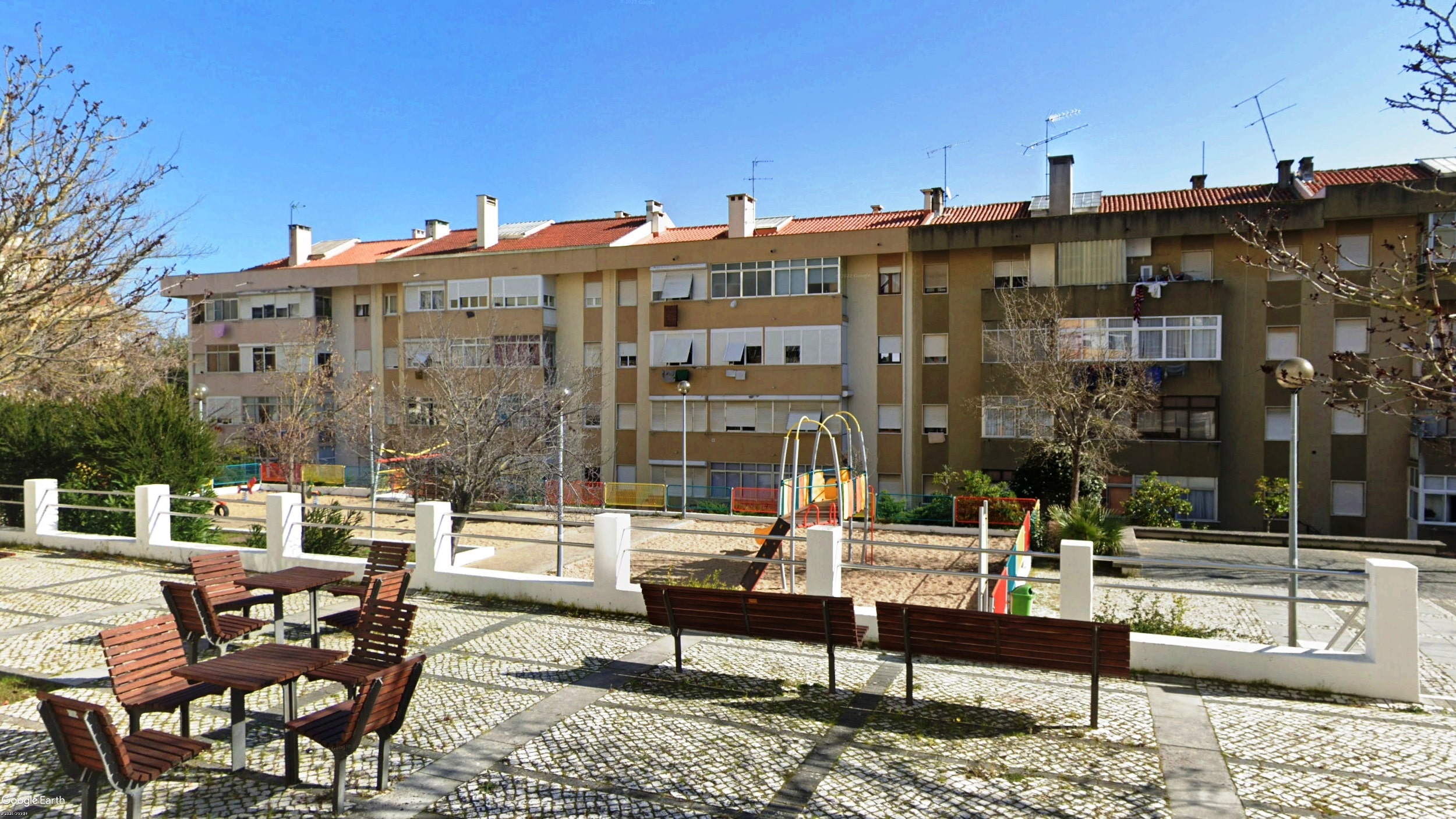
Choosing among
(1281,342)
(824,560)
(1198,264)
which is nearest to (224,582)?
(824,560)

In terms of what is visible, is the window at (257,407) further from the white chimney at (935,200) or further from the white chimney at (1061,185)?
the white chimney at (1061,185)

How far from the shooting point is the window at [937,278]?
34.3m

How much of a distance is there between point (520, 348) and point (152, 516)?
24430mm

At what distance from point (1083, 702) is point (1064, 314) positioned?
25.8 metres

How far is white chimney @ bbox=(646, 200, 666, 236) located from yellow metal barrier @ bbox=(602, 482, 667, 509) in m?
13.2

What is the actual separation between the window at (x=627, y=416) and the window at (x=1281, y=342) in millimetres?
22813

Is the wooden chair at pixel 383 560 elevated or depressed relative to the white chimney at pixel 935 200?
depressed

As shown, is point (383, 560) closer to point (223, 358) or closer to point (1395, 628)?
point (1395, 628)

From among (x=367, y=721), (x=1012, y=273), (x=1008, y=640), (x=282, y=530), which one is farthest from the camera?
(x=1012, y=273)

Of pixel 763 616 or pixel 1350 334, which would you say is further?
pixel 1350 334

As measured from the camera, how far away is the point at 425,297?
42.4 meters

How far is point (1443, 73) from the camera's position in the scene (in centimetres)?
A: 562

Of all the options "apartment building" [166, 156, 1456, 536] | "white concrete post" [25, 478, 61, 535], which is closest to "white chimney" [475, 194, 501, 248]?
"apartment building" [166, 156, 1456, 536]

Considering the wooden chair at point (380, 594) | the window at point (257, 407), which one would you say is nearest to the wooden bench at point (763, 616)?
the wooden chair at point (380, 594)
